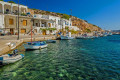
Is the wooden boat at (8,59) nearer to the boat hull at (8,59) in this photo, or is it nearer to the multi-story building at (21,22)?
the boat hull at (8,59)

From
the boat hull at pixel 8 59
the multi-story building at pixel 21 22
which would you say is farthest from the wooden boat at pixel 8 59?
the multi-story building at pixel 21 22

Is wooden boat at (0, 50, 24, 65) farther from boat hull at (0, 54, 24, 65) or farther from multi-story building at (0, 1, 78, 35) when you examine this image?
multi-story building at (0, 1, 78, 35)

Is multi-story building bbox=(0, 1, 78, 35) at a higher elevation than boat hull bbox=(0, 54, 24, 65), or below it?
higher

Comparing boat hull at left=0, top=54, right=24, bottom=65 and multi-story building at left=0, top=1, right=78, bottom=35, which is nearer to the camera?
boat hull at left=0, top=54, right=24, bottom=65

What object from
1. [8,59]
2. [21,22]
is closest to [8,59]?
[8,59]

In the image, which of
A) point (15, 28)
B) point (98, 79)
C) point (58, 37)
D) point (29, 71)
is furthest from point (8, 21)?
point (98, 79)

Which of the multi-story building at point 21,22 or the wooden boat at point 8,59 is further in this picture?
the multi-story building at point 21,22

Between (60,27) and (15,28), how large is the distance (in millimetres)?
26073

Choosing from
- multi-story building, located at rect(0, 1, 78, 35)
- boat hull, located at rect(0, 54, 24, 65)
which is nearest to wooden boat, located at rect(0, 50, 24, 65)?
boat hull, located at rect(0, 54, 24, 65)

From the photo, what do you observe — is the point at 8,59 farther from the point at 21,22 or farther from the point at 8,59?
the point at 21,22

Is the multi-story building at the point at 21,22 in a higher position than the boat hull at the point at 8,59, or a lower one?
higher

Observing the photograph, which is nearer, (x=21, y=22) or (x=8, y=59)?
(x=8, y=59)

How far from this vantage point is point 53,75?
7820 mm

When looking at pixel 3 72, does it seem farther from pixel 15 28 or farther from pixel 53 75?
pixel 15 28
